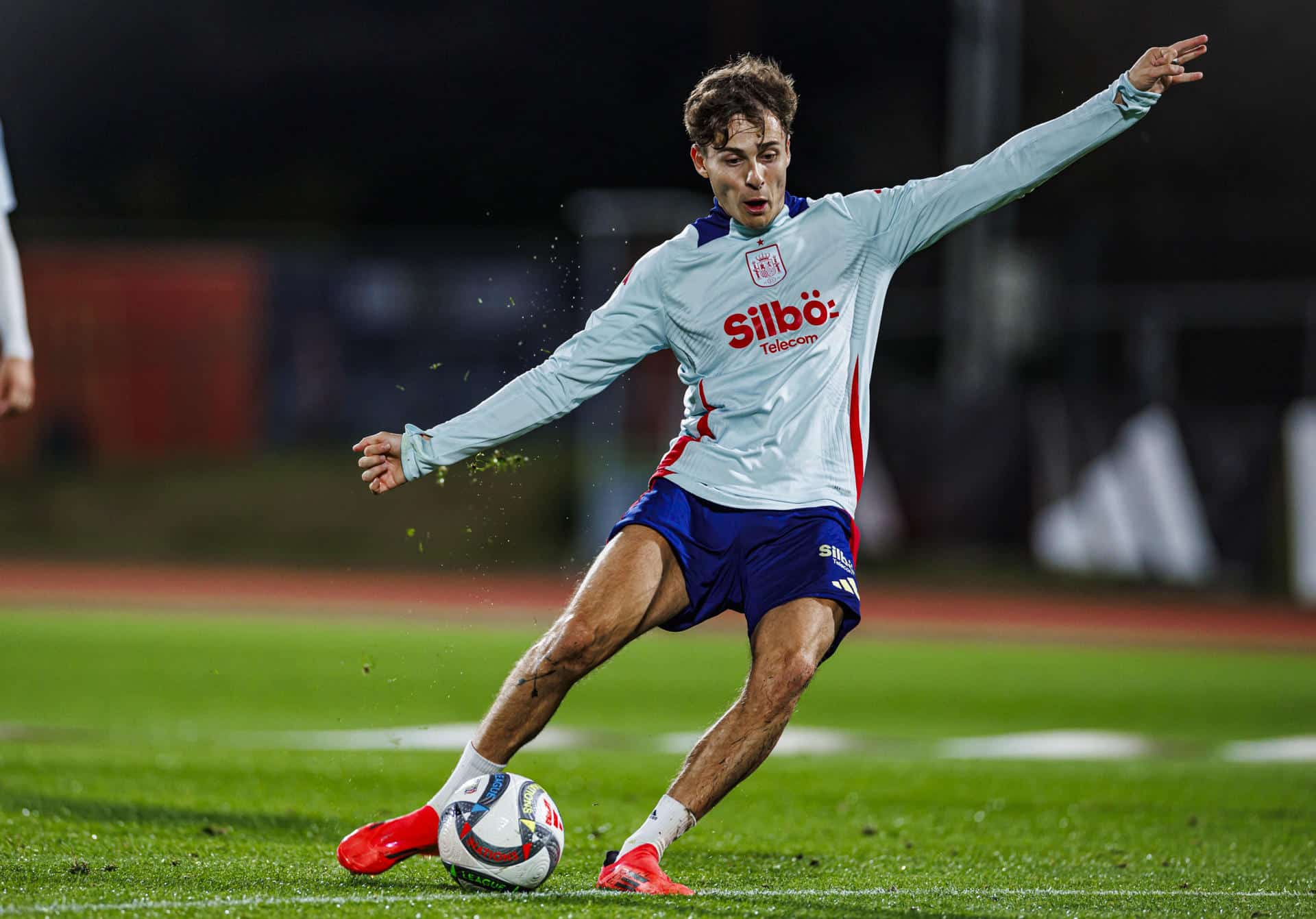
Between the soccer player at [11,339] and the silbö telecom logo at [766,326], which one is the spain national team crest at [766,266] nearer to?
the silbö telecom logo at [766,326]

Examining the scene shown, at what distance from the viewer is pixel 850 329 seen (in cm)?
585

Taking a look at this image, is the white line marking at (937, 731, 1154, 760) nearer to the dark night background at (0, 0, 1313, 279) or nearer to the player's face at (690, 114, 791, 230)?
the player's face at (690, 114, 791, 230)

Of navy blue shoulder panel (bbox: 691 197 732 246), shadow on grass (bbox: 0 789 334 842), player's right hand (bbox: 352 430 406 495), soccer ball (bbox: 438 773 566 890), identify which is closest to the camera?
soccer ball (bbox: 438 773 566 890)

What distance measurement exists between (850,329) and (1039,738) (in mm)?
5572

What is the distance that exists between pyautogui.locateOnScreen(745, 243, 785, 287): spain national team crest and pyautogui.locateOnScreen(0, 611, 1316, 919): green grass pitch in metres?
1.83

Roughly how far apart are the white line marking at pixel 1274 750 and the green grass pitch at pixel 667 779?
203 mm

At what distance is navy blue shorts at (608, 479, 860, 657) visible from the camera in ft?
18.3

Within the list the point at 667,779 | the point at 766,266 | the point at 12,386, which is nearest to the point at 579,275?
the point at 667,779

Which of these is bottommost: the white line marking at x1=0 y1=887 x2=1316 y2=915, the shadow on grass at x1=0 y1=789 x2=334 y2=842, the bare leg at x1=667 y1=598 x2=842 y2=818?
the shadow on grass at x1=0 y1=789 x2=334 y2=842

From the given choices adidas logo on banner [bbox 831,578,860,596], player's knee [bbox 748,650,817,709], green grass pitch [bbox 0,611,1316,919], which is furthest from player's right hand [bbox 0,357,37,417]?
adidas logo on banner [bbox 831,578,860,596]

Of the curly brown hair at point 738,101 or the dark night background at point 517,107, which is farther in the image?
the dark night background at point 517,107

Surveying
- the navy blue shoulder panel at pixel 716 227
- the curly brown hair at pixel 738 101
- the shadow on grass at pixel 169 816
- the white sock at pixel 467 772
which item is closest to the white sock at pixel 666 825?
the white sock at pixel 467 772

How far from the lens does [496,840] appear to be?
5242mm

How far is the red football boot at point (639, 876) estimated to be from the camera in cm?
514
